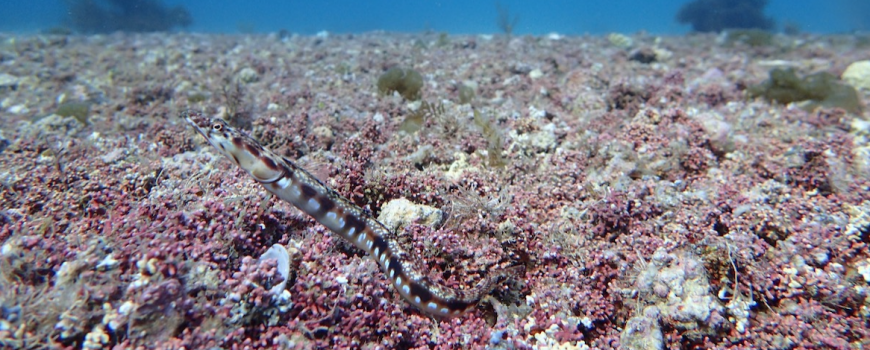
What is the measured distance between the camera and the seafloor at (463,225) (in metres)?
2.54

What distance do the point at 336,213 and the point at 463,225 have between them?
4.53 feet

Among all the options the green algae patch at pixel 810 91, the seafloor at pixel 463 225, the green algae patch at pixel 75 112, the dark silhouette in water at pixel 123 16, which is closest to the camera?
the seafloor at pixel 463 225

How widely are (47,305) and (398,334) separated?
226cm

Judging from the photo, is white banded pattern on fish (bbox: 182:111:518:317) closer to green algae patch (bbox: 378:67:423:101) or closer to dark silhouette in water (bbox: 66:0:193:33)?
green algae patch (bbox: 378:67:423:101)

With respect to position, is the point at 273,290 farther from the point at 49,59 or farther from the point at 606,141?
the point at 49,59

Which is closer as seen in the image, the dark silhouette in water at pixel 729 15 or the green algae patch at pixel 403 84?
the green algae patch at pixel 403 84

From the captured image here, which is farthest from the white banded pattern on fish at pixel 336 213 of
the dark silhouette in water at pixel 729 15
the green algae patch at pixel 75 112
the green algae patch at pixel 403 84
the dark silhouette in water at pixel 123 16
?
the dark silhouette in water at pixel 729 15

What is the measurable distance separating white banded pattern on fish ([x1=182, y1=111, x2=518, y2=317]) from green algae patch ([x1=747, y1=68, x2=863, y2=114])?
8.56m

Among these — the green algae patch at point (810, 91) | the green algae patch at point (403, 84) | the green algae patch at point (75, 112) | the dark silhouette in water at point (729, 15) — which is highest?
the dark silhouette in water at point (729, 15)

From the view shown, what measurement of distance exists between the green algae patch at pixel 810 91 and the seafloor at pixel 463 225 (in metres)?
0.30

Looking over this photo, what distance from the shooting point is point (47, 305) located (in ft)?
7.20

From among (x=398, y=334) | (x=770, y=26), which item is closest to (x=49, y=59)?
(x=398, y=334)

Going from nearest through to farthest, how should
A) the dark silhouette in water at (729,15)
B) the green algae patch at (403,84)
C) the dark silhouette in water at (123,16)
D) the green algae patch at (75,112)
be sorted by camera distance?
the green algae patch at (75,112), the green algae patch at (403,84), the dark silhouette in water at (123,16), the dark silhouette in water at (729,15)

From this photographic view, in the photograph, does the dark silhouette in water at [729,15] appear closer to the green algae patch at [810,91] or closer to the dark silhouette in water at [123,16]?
the green algae patch at [810,91]
